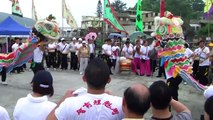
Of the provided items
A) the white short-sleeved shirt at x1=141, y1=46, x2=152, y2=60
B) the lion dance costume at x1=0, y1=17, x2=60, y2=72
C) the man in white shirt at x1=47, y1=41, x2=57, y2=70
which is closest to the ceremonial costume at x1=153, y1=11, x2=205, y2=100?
the lion dance costume at x1=0, y1=17, x2=60, y2=72

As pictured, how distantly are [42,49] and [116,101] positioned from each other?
8158 mm

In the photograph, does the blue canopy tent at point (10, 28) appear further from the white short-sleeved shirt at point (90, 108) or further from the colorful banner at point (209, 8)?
the white short-sleeved shirt at point (90, 108)

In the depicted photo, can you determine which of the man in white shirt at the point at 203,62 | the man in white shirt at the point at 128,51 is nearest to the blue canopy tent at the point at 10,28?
the man in white shirt at the point at 128,51

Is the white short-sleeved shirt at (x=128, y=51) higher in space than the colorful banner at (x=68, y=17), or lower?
lower

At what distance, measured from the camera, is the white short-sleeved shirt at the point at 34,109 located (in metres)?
3.15

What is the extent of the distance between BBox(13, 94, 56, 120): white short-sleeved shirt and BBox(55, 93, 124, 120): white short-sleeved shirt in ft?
1.75

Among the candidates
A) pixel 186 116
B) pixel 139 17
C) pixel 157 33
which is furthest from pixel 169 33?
pixel 139 17

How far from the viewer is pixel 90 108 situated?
264 centimetres

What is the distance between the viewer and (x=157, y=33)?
8109mm

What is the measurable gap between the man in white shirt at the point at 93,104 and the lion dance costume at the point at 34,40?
6.94 m

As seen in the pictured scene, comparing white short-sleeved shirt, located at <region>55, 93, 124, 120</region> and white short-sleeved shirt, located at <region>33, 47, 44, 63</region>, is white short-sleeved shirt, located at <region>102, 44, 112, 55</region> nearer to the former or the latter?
white short-sleeved shirt, located at <region>33, 47, 44, 63</region>

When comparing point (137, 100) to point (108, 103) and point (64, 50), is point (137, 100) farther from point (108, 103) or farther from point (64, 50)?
point (64, 50)

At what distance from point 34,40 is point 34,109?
6.95 meters

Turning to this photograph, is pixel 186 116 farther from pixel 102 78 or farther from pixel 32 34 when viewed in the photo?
pixel 32 34
